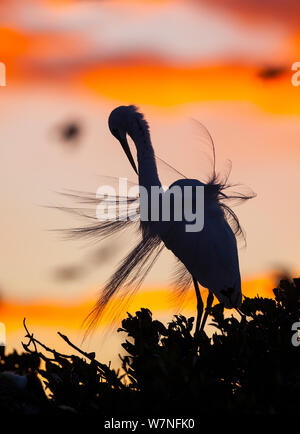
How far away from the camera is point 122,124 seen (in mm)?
7469

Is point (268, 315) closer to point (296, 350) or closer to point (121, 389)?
point (296, 350)

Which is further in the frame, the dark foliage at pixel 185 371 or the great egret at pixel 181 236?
the great egret at pixel 181 236

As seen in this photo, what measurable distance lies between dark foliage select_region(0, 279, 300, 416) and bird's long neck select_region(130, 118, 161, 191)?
7.34ft

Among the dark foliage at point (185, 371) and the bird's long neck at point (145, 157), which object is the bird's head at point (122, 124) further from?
the dark foliage at point (185, 371)

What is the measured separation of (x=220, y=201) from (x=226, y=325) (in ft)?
8.82

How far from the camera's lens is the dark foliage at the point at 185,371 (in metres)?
4.16

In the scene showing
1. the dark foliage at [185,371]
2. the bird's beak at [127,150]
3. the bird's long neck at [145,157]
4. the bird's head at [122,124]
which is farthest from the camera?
the bird's beak at [127,150]

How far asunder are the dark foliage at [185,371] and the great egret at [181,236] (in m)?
1.78

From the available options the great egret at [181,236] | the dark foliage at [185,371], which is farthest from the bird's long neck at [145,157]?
the dark foliage at [185,371]

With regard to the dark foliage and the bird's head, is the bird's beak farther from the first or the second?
the dark foliage

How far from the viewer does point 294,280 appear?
5094 millimetres

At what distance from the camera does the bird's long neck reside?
7.13m

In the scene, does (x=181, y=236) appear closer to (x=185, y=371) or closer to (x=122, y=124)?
(x=122, y=124)
